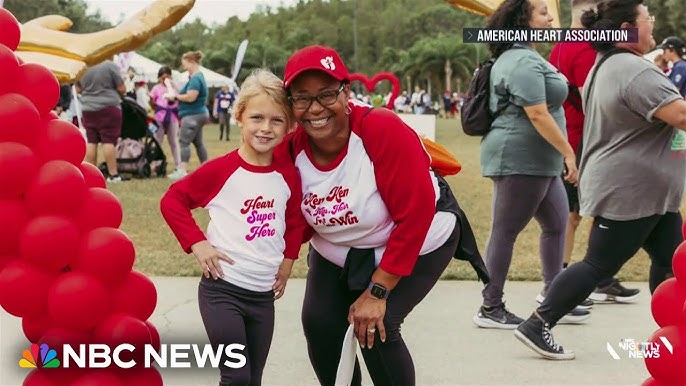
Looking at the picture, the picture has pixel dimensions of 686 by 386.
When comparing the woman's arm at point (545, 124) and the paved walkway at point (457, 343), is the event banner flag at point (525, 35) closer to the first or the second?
the woman's arm at point (545, 124)

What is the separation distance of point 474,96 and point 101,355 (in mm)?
2861

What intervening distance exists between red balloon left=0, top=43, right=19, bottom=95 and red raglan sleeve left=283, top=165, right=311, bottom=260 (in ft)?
3.24

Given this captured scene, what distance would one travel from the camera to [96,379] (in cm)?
309

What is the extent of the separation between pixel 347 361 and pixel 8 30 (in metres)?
1.69

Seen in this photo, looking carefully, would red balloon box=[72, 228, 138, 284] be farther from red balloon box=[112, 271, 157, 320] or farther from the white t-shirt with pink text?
the white t-shirt with pink text

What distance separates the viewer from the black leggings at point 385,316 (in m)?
3.36

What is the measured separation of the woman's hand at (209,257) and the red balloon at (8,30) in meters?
0.97

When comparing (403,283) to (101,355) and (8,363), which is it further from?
(8,363)

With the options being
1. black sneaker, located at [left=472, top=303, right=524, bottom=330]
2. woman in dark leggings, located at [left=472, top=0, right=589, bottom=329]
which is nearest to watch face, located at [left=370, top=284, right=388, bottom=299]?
woman in dark leggings, located at [left=472, top=0, right=589, bottom=329]

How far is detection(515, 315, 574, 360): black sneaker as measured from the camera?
4.55 meters

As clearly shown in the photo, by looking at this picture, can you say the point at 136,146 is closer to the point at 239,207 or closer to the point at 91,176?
the point at 91,176

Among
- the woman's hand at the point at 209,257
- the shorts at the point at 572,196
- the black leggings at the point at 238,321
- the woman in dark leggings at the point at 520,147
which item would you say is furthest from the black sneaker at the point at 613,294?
the woman's hand at the point at 209,257

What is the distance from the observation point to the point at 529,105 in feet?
16.1

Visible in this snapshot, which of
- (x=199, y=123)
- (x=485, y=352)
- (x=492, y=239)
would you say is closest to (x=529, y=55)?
(x=492, y=239)
